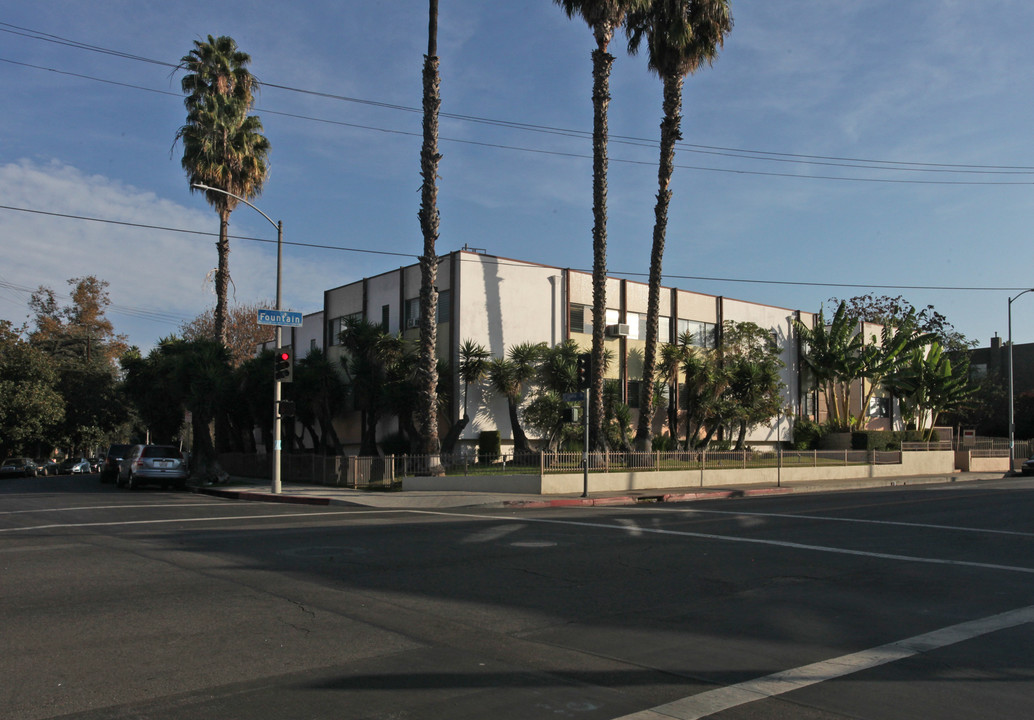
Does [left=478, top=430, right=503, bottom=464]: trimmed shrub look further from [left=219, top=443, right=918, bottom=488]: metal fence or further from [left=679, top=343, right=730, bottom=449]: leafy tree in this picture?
[left=679, top=343, right=730, bottom=449]: leafy tree

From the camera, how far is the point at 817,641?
721 centimetres

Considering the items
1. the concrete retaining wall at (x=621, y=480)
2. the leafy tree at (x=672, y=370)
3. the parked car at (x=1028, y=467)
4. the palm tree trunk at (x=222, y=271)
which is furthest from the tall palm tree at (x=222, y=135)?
the parked car at (x=1028, y=467)

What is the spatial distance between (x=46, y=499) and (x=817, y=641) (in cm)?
2323

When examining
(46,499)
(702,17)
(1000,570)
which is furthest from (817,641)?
(702,17)

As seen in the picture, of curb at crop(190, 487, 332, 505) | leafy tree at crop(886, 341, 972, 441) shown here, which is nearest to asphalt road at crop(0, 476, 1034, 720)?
curb at crop(190, 487, 332, 505)

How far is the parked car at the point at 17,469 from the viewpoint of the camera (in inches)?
1983

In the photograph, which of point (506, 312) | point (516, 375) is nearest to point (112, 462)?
point (506, 312)

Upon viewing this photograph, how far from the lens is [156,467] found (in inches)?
1120

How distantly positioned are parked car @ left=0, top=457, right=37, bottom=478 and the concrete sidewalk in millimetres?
29023

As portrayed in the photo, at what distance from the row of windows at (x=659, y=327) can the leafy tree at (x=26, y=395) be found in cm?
4025

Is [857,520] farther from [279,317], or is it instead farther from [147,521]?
[279,317]

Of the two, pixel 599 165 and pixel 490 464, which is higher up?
pixel 599 165

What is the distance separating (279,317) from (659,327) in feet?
56.8

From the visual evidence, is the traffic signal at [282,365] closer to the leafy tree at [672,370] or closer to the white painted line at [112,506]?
the white painted line at [112,506]
